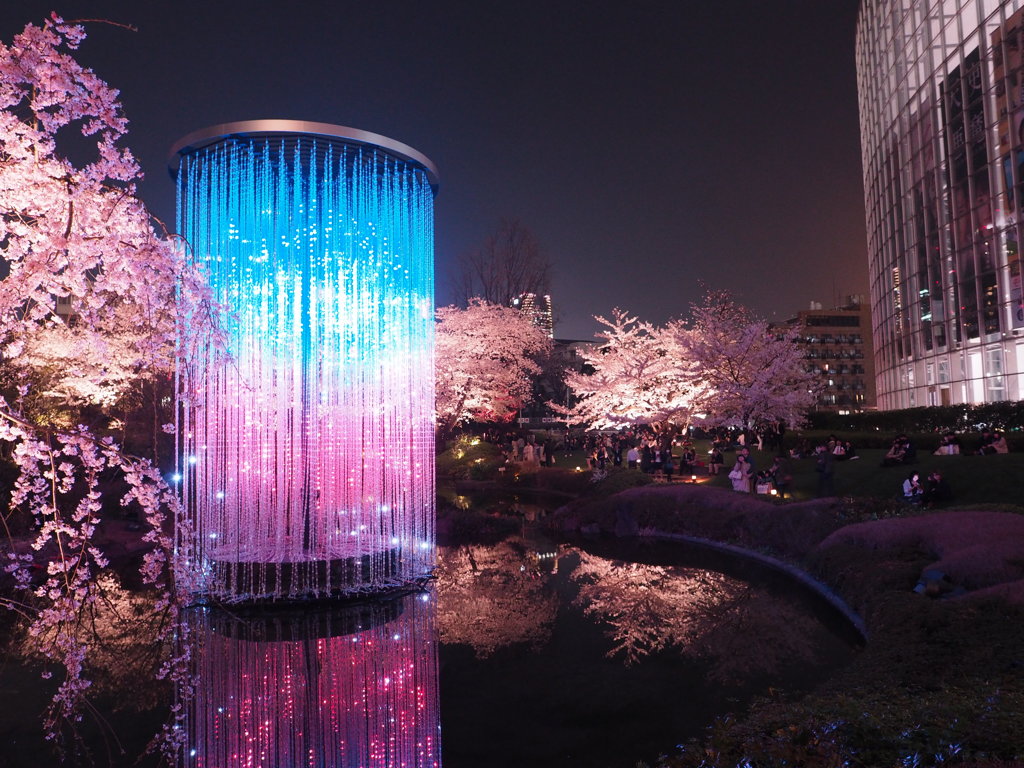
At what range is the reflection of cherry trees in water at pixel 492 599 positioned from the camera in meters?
10.4

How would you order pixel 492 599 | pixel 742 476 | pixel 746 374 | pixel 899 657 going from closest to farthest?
pixel 899 657 < pixel 492 599 < pixel 742 476 < pixel 746 374

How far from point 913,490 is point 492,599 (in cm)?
1039

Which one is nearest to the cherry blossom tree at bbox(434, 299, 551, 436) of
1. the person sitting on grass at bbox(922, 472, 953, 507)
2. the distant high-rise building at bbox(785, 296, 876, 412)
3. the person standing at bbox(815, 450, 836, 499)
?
the person standing at bbox(815, 450, 836, 499)

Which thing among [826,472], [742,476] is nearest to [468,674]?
[826,472]

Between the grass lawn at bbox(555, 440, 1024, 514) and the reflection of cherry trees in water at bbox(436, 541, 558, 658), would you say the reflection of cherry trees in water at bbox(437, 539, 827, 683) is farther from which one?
the grass lawn at bbox(555, 440, 1024, 514)

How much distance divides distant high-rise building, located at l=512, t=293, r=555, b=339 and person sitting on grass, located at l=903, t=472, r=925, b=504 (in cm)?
2347

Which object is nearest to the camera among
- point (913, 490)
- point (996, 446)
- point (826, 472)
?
point (913, 490)

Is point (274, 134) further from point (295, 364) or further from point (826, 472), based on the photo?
point (826, 472)

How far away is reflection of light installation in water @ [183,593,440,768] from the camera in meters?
6.72

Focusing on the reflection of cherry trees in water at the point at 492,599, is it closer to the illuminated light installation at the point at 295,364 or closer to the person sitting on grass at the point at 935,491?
the illuminated light installation at the point at 295,364

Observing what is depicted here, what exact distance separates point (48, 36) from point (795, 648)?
10.4 meters

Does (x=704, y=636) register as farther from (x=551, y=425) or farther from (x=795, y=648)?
(x=551, y=425)

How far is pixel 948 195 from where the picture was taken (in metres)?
32.9

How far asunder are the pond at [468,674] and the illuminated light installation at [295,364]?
1007 mm
